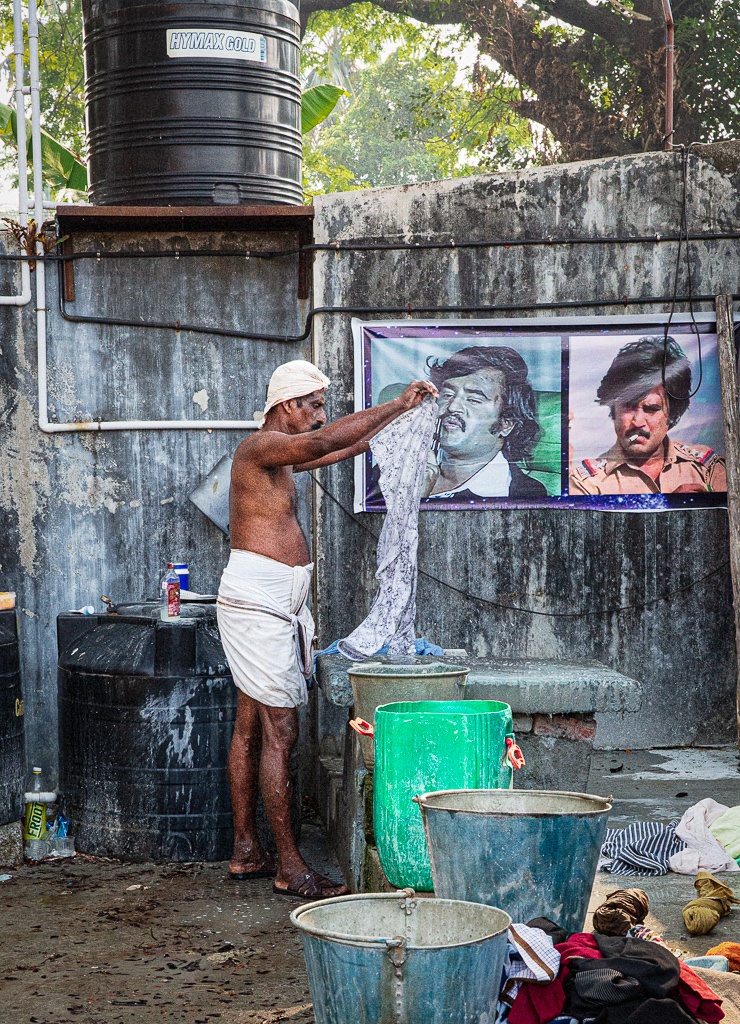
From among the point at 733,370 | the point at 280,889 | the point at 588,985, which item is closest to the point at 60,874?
the point at 280,889

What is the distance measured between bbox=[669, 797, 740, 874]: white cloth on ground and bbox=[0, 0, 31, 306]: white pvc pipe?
4.46m

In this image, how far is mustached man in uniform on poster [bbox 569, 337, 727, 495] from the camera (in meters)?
6.49

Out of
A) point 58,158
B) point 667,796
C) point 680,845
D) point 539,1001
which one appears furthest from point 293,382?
point 58,158

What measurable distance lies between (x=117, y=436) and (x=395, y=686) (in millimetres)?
2743

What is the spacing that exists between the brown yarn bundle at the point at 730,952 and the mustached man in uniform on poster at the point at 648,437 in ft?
11.3

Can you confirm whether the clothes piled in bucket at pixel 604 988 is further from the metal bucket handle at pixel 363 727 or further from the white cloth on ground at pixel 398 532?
the white cloth on ground at pixel 398 532

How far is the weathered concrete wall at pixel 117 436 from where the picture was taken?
616cm

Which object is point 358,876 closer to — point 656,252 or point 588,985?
point 588,985

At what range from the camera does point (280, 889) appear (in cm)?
475

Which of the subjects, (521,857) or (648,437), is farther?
(648,437)

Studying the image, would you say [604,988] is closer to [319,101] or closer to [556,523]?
A: [556,523]

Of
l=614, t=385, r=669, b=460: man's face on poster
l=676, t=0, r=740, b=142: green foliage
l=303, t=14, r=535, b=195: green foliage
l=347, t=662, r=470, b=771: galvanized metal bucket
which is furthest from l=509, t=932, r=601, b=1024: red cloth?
l=303, t=14, r=535, b=195: green foliage

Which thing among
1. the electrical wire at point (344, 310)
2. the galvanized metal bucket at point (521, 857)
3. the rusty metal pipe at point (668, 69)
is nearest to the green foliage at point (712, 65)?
the rusty metal pipe at point (668, 69)

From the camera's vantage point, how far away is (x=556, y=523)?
6.51m
